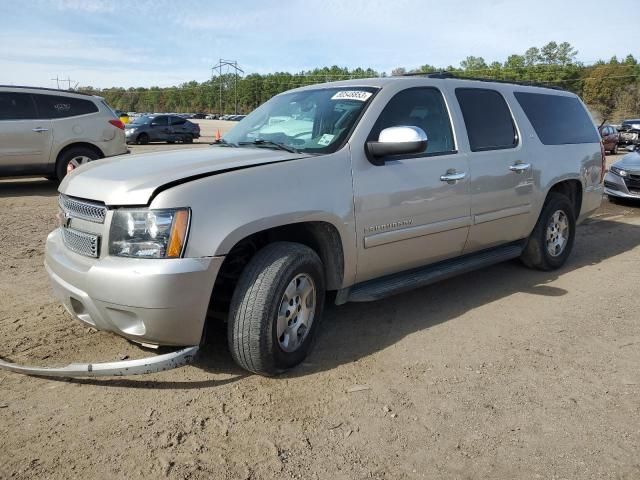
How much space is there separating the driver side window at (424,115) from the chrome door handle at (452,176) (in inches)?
7.3

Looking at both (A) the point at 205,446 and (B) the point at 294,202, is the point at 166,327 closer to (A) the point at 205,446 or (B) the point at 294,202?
(A) the point at 205,446

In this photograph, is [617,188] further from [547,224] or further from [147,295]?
[147,295]

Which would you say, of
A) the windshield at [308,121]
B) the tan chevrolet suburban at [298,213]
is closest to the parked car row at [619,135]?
the tan chevrolet suburban at [298,213]

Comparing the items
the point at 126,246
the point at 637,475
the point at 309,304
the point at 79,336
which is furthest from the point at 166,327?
the point at 637,475

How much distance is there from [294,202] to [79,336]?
184 cm

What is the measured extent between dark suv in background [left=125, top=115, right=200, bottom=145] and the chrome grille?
78.9 ft

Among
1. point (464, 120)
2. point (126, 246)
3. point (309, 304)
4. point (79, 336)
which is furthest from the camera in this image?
point (464, 120)

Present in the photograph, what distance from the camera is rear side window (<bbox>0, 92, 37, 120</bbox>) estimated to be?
946 centimetres

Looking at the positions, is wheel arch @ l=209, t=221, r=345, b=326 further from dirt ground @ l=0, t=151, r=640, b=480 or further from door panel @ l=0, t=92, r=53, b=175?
door panel @ l=0, t=92, r=53, b=175

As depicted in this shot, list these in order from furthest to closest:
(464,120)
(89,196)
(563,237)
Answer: (563,237), (464,120), (89,196)

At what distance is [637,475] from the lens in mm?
2518

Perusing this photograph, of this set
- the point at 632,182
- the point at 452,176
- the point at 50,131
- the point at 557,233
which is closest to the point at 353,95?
the point at 452,176

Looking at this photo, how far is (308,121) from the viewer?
4.05 meters

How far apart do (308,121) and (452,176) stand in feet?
3.86
